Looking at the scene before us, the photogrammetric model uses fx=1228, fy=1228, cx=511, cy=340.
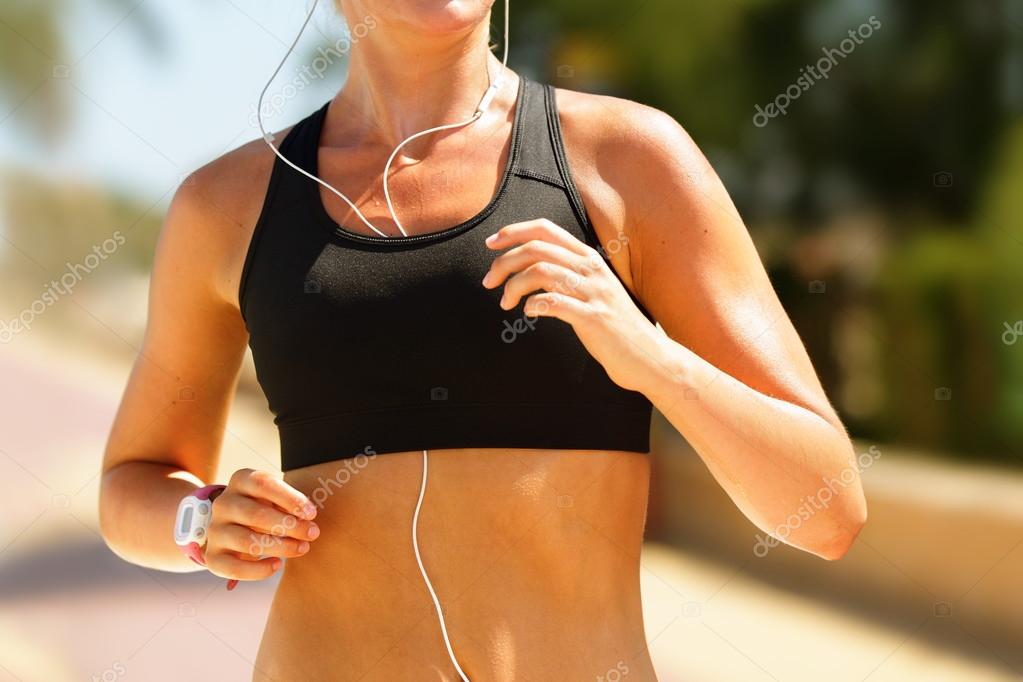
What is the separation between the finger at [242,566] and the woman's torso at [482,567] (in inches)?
2.5

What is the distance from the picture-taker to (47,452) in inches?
376

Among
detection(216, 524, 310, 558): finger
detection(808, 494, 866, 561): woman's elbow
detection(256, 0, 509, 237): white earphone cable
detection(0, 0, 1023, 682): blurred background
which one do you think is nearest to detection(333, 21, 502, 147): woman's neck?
detection(256, 0, 509, 237): white earphone cable

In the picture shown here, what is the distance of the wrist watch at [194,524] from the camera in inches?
62.3

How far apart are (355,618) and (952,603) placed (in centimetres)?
564

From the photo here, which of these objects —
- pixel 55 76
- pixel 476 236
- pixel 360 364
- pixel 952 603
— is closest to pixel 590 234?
pixel 476 236

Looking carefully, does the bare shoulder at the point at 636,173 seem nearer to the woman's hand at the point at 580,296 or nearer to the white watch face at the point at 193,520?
the woman's hand at the point at 580,296

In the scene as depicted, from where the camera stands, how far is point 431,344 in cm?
143

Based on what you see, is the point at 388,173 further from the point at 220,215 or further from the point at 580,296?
the point at 580,296

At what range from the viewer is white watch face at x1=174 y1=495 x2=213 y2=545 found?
1.58 m

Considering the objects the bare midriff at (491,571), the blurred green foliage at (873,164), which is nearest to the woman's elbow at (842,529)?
the bare midriff at (491,571)

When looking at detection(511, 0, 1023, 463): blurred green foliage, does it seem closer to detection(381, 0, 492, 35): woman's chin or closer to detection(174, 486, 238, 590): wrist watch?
detection(381, 0, 492, 35): woman's chin

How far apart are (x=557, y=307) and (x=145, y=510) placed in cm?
81

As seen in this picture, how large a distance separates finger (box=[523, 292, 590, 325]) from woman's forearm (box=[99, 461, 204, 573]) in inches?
28.5

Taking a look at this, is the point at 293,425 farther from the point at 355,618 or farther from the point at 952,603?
the point at 952,603
